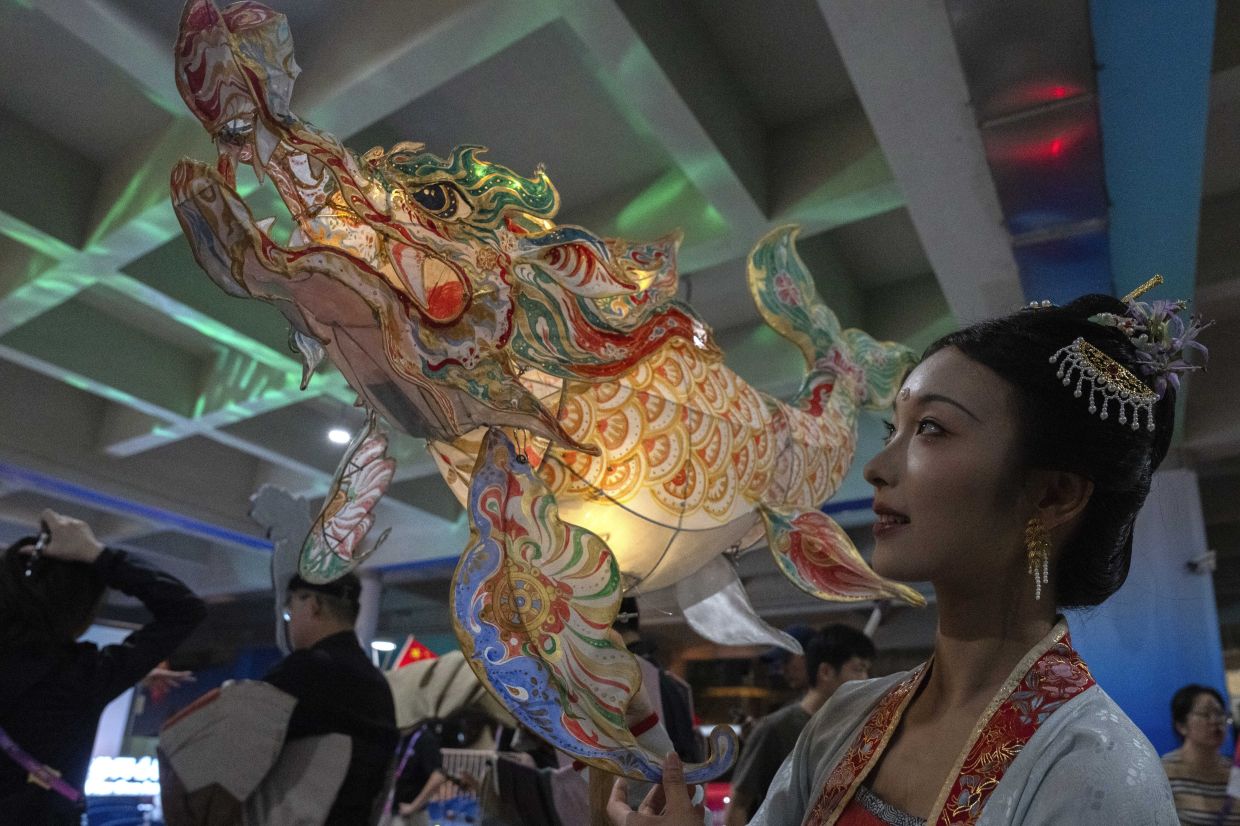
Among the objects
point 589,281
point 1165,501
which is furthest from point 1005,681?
point 1165,501

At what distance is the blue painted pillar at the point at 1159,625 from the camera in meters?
1.96

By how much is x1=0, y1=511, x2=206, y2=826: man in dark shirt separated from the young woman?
3.60ft

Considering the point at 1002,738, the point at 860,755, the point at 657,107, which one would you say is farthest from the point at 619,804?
the point at 657,107

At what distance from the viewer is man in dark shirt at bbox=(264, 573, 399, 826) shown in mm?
1376

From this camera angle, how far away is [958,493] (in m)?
0.74

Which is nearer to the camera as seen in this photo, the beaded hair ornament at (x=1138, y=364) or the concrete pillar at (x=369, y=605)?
the beaded hair ornament at (x=1138, y=364)

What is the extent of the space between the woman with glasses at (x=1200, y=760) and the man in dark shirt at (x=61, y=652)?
94.0 inches

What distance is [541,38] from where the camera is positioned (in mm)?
2332

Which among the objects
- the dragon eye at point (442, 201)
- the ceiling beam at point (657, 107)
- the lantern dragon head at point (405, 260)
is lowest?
the lantern dragon head at point (405, 260)

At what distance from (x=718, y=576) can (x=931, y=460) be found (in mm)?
687

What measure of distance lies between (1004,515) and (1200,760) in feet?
6.78

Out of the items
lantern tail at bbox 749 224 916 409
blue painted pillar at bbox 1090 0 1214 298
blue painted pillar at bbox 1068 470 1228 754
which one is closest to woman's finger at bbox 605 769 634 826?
lantern tail at bbox 749 224 916 409

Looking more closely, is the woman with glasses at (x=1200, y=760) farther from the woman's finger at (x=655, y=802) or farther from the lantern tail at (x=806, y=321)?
the woman's finger at (x=655, y=802)

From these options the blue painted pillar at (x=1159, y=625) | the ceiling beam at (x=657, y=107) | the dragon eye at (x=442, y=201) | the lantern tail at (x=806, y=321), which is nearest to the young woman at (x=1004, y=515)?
the dragon eye at (x=442, y=201)
